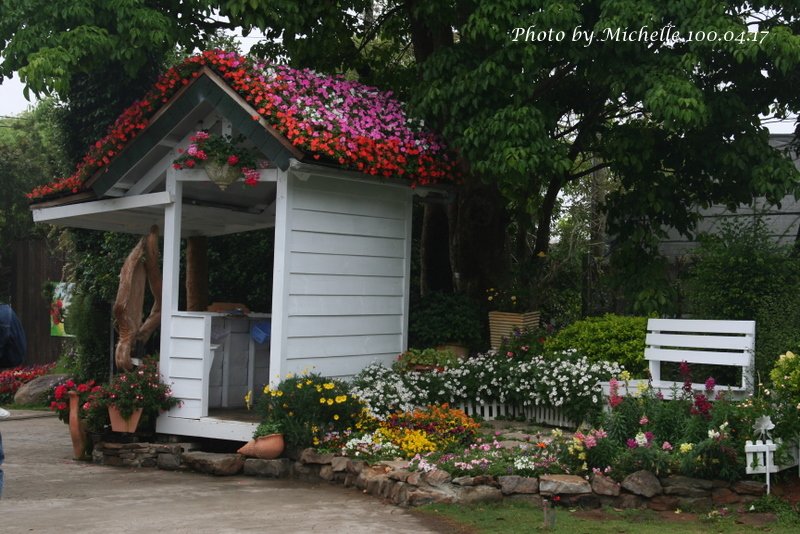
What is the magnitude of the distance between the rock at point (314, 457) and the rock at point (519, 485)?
189 centimetres

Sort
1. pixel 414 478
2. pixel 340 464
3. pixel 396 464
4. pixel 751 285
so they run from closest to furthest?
1. pixel 414 478
2. pixel 396 464
3. pixel 340 464
4. pixel 751 285

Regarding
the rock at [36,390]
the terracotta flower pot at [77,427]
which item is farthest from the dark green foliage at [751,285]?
the rock at [36,390]

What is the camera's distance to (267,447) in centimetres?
865

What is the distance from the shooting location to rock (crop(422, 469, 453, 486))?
23.7 ft

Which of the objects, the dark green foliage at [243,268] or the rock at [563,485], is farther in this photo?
the dark green foliage at [243,268]

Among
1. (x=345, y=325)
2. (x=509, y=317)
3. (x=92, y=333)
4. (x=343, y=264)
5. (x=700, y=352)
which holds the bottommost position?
(x=92, y=333)

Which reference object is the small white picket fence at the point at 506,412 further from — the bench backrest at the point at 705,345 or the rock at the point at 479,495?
the rock at the point at 479,495

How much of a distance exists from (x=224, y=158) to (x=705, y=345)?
193 inches

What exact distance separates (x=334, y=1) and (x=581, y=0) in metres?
3.09

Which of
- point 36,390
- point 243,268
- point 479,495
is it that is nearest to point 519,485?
point 479,495

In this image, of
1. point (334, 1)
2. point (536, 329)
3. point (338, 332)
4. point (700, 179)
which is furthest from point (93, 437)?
point (700, 179)

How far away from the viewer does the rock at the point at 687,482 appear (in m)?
6.75

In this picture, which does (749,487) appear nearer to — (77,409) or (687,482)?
(687,482)

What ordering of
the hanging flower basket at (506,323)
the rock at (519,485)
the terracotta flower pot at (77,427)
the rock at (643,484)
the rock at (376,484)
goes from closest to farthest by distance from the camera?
the rock at (643,484) → the rock at (519,485) → the rock at (376,484) → the terracotta flower pot at (77,427) → the hanging flower basket at (506,323)
